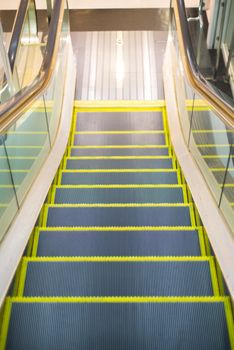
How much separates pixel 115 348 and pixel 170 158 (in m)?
2.38

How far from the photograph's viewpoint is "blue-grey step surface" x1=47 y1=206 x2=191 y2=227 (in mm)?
3102

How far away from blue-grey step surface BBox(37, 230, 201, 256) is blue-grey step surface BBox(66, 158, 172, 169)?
4.34 feet

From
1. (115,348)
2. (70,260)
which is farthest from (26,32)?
(115,348)

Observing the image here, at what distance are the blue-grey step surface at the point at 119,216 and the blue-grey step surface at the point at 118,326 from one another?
89 centimetres

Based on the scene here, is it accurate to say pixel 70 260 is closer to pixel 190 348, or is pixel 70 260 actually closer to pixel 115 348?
pixel 115 348

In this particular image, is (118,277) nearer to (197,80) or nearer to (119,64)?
(197,80)

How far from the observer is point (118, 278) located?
2523 millimetres

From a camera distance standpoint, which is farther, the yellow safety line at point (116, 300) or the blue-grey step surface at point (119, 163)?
the blue-grey step surface at point (119, 163)

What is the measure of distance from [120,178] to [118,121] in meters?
1.46

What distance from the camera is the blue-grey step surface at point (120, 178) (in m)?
3.76

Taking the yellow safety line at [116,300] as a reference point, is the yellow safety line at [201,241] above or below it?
below

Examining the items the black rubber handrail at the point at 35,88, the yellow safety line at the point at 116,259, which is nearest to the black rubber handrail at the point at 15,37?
the black rubber handrail at the point at 35,88

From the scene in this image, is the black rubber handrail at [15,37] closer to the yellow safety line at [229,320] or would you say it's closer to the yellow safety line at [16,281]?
the yellow safety line at [16,281]

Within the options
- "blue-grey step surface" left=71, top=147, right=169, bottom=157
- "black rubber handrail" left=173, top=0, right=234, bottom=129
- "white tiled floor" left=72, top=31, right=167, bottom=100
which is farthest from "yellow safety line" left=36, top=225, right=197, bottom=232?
"white tiled floor" left=72, top=31, right=167, bottom=100
